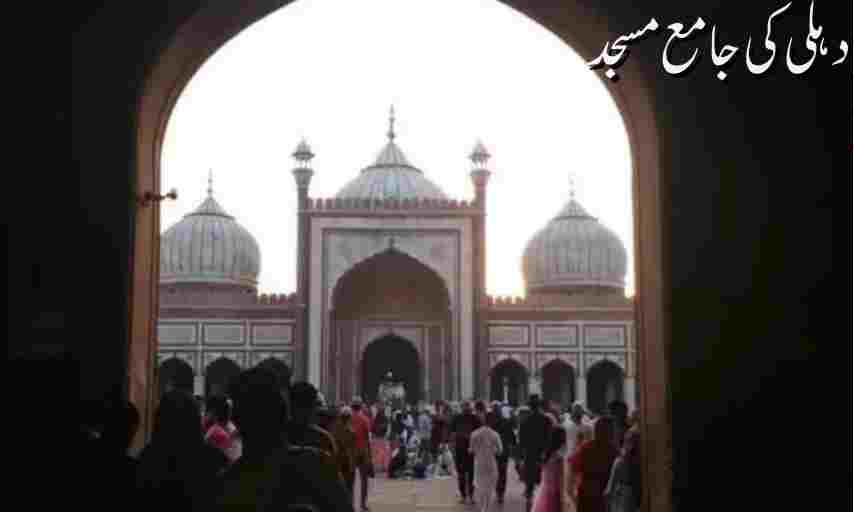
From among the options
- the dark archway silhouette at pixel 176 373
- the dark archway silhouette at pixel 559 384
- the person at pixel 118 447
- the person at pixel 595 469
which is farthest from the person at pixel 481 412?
the dark archway silhouette at pixel 176 373

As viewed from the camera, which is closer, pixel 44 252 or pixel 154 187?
pixel 44 252

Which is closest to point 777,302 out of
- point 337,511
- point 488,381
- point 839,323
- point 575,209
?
point 839,323

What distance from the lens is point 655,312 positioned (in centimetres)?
518

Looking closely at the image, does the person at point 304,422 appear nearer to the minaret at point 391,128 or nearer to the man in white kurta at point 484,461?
the man in white kurta at point 484,461

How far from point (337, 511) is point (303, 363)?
22426 millimetres

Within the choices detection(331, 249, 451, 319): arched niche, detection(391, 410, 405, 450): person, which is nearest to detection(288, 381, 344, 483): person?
detection(391, 410, 405, 450): person

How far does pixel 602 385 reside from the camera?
27.2 metres

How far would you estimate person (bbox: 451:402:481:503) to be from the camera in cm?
1055

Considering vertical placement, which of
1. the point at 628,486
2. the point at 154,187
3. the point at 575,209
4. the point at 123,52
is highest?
the point at 575,209

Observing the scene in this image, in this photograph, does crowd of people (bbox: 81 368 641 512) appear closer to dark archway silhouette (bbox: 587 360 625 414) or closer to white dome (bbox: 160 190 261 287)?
dark archway silhouette (bbox: 587 360 625 414)

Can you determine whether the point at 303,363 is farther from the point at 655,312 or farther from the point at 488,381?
the point at 655,312

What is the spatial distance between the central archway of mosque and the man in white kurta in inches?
591

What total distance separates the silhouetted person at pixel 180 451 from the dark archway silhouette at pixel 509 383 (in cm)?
Answer: 2290

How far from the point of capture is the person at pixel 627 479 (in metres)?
5.35
